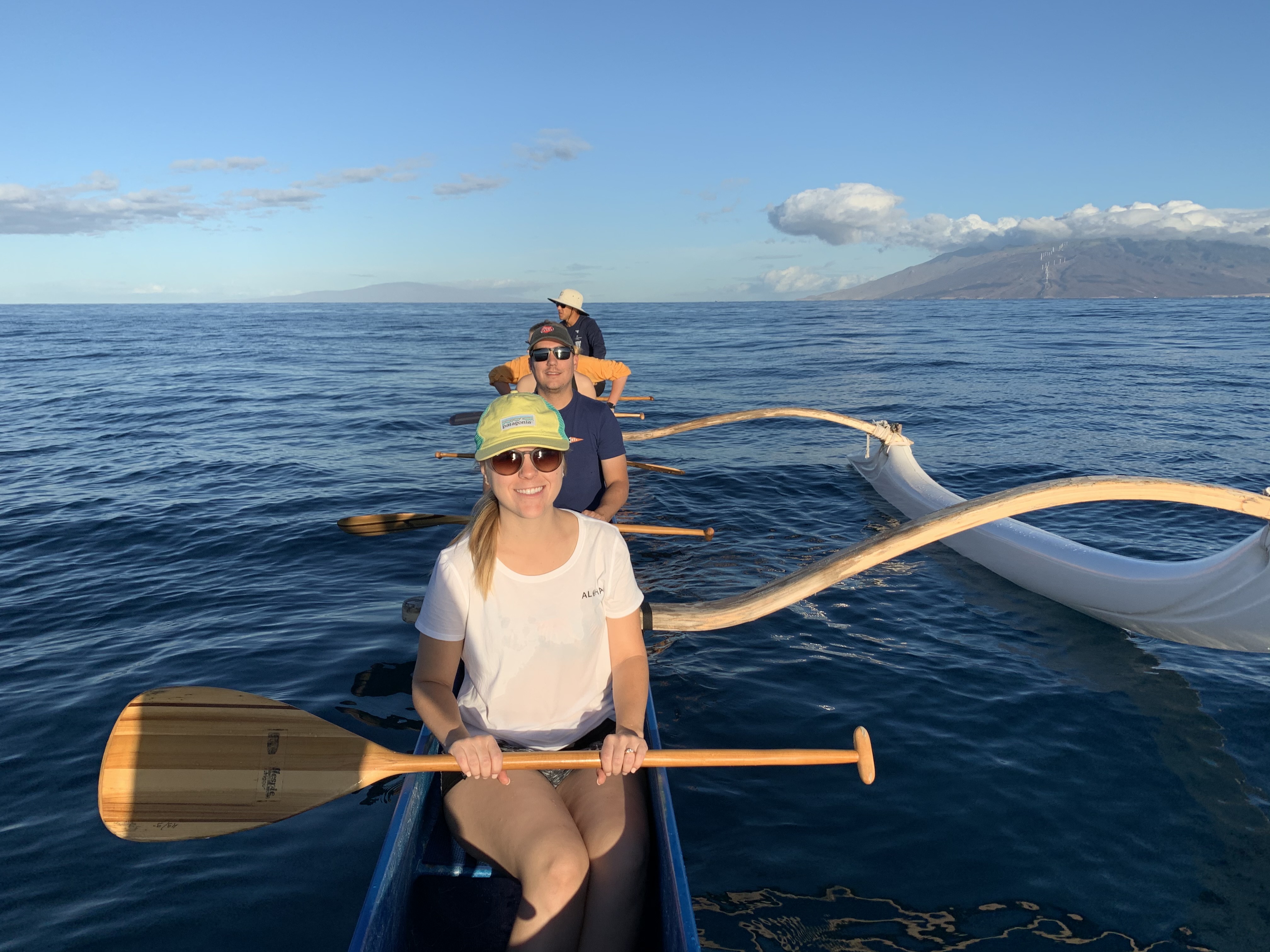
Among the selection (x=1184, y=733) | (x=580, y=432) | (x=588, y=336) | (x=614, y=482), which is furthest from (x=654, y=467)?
(x=1184, y=733)

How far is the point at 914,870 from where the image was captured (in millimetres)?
3648

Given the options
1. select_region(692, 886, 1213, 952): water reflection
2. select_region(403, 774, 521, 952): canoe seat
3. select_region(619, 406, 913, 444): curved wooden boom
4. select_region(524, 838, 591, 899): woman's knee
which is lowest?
select_region(692, 886, 1213, 952): water reflection

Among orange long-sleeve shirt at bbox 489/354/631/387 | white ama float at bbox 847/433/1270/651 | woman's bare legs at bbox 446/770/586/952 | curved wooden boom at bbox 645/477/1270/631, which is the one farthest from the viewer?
orange long-sleeve shirt at bbox 489/354/631/387

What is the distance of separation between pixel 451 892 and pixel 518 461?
1688mm

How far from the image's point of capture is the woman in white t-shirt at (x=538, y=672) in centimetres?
237

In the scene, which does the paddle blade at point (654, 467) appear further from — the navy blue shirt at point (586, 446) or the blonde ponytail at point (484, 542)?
the blonde ponytail at point (484, 542)

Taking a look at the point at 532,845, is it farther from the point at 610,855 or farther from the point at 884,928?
the point at 884,928

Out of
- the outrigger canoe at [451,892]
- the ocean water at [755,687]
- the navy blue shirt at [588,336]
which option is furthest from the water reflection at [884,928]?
the navy blue shirt at [588,336]

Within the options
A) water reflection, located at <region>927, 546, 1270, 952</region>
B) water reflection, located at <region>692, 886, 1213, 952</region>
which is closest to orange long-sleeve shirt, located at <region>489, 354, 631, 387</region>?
water reflection, located at <region>927, 546, 1270, 952</region>

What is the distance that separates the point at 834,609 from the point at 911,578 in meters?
1.26

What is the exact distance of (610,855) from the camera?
7.91ft

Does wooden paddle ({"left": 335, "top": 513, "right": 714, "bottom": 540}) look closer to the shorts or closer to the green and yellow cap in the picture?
the shorts

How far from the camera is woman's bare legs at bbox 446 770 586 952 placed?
7.44 ft

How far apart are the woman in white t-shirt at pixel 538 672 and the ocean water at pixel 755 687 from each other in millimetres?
1209
